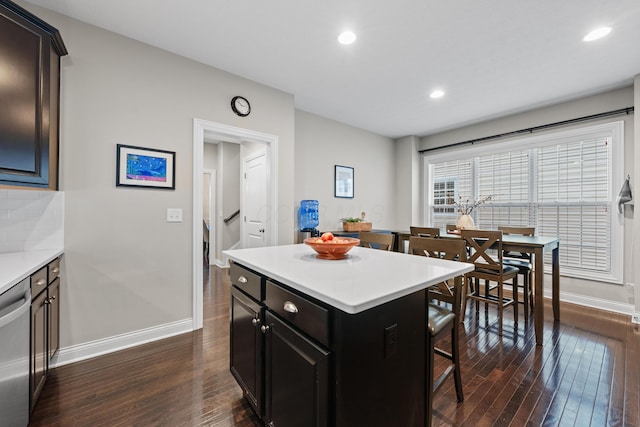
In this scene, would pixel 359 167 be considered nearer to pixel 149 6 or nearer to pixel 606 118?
pixel 606 118

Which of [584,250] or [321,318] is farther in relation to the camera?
[584,250]

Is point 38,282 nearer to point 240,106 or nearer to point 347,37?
point 240,106

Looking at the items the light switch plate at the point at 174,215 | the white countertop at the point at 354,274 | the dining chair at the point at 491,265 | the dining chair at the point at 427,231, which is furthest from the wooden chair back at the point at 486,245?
the light switch plate at the point at 174,215

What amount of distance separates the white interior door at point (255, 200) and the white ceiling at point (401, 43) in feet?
3.68

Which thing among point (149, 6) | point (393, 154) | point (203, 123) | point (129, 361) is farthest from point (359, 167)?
point (129, 361)

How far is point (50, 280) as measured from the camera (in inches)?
70.2

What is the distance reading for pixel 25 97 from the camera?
1.63 metres

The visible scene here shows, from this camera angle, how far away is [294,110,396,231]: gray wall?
13.6 ft

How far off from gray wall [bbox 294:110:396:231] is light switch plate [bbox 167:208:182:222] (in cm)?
173

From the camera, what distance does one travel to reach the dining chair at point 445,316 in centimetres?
131

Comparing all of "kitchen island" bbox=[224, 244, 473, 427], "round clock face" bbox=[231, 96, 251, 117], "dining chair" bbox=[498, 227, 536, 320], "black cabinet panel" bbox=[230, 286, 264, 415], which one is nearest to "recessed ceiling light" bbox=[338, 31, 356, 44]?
"round clock face" bbox=[231, 96, 251, 117]

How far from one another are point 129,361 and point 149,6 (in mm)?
2680

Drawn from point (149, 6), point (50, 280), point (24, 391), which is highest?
point (149, 6)

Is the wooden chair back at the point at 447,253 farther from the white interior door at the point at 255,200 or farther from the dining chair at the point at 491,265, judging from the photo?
the white interior door at the point at 255,200
